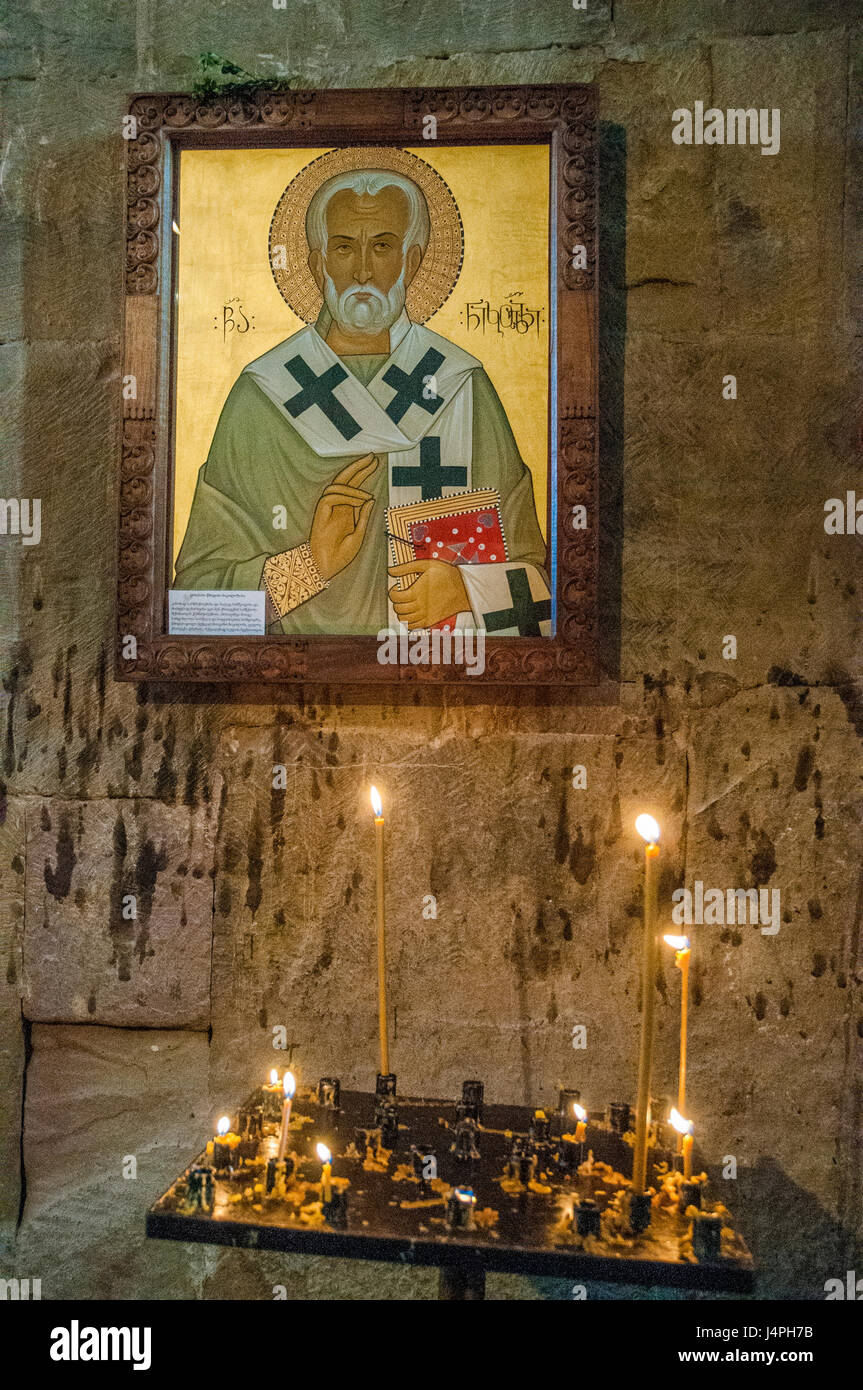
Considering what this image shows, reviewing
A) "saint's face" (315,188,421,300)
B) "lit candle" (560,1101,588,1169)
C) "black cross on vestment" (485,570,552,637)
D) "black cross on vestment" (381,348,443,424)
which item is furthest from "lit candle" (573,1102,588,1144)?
"saint's face" (315,188,421,300)

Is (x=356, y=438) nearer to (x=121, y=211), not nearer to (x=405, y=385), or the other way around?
(x=405, y=385)

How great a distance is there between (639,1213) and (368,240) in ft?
9.02

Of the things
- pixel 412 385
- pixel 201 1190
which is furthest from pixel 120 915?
pixel 412 385

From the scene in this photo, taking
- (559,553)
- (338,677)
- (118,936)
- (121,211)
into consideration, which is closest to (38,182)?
(121,211)

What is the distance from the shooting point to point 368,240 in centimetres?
288

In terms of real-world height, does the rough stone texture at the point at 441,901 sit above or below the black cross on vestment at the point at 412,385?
below

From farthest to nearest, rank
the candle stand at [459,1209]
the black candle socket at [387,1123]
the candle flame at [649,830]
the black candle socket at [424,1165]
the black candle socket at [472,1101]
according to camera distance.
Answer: the black candle socket at [472,1101] → the black candle socket at [387,1123] → the black candle socket at [424,1165] → the candle flame at [649,830] → the candle stand at [459,1209]

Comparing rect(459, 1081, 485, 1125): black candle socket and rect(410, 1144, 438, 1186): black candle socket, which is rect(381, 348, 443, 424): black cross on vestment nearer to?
rect(459, 1081, 485, 1125): black candle socket

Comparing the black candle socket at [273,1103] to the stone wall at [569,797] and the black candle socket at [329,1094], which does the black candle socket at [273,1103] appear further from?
the stone wall at [569,797]

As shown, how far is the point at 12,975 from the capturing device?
297cm

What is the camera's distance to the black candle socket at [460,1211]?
1881mm

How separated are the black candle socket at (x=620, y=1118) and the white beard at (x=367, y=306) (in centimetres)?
235

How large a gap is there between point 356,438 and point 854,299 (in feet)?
5.27

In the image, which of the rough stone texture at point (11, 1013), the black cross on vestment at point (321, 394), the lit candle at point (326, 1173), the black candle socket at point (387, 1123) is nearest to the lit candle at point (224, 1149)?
the lit candle at point (326, 1173)
